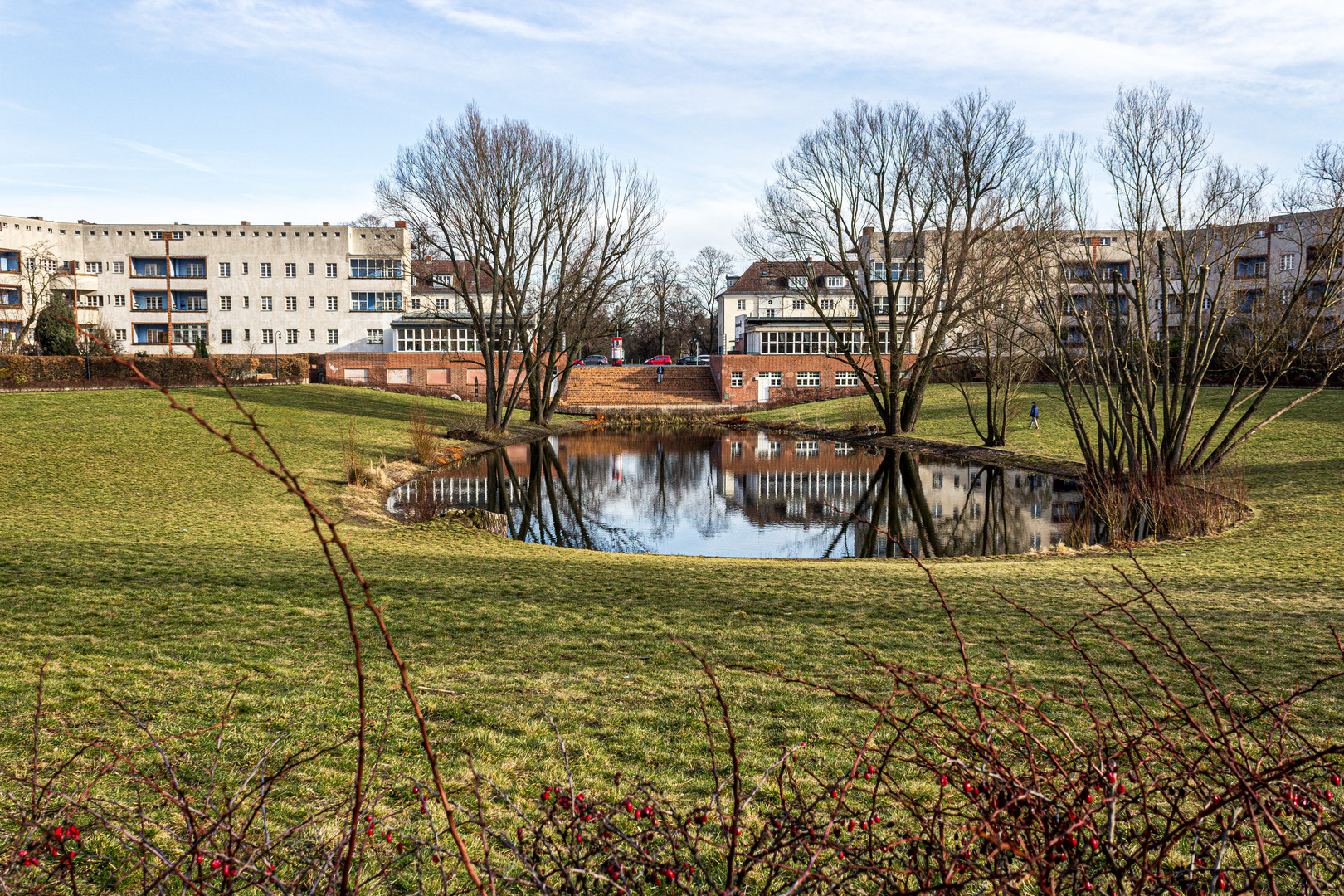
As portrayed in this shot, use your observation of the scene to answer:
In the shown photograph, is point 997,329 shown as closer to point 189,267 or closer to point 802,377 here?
point 802,377

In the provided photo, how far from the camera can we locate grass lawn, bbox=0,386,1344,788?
223 inches

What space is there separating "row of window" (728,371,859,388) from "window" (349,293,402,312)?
92.8 feet

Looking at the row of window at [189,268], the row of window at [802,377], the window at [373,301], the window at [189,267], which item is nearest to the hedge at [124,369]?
the window at [373,301]

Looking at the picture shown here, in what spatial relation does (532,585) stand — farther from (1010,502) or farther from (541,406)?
(541,406)

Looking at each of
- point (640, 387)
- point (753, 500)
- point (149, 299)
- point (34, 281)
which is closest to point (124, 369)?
point (34, 281)

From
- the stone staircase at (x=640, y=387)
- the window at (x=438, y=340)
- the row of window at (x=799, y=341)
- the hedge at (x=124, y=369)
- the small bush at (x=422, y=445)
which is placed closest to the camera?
the small bush at (x=422, y=445)

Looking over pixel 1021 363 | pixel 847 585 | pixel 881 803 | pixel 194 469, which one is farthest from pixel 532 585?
pixel 1021 363

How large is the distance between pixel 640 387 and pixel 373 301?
2538 centimetres

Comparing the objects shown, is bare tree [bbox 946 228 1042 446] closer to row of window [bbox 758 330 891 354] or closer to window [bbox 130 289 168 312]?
row of window [bbox 758 330 891 354]

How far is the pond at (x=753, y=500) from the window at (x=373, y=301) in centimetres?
4086

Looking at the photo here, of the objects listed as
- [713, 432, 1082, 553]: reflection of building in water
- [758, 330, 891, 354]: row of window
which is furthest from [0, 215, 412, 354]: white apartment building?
[713, 432, 1082, 553]: reflection of building in water

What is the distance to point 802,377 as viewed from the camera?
61.9 meters

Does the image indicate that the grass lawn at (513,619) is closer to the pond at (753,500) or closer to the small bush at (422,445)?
the pond at (753,500)

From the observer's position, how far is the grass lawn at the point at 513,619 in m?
5.66
